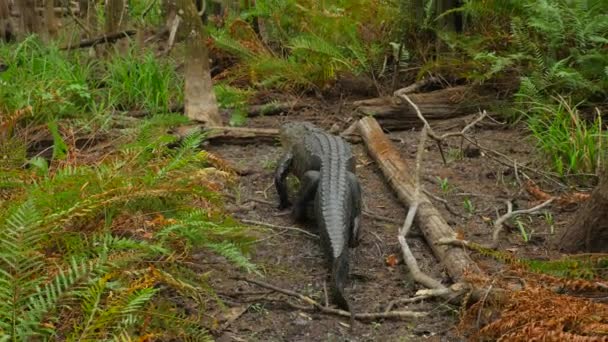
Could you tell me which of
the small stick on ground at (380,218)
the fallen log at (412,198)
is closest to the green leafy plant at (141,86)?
the fallen log at (412,198)

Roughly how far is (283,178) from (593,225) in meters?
2.11

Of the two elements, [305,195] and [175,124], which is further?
[175,124]

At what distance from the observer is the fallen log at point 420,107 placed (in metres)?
6.61

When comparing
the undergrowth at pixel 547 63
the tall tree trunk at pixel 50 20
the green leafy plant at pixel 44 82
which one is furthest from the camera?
the tall tree trunk at pixel 50 20

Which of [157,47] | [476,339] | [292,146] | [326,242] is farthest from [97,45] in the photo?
[476,339]

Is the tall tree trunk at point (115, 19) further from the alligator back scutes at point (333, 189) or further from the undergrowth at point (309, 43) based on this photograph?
the alligator back scutes at point (333, 189)

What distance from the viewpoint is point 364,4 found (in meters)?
7.96

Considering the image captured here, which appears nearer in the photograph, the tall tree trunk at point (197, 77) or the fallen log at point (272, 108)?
the tall tree trunk at point (197, 77)

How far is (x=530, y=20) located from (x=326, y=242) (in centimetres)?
360

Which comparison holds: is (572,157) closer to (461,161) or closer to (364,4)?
(461,161)

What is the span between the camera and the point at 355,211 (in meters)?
4.39

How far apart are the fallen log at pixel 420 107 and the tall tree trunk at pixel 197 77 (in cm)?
143

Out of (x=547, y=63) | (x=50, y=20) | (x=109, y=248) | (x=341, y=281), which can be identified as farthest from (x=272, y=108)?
(x=109, y=248)

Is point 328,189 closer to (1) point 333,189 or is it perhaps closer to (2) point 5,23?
(1) point 333,189
